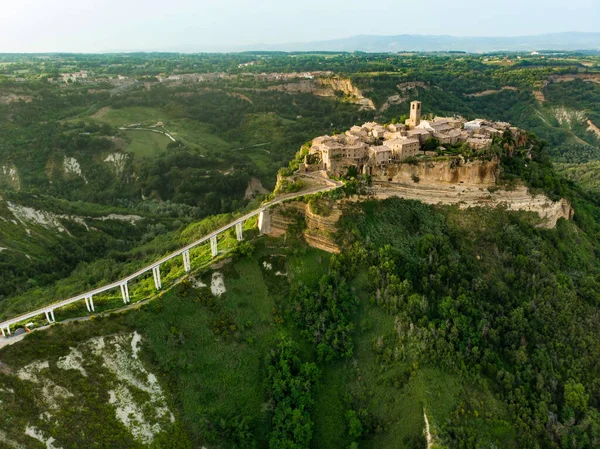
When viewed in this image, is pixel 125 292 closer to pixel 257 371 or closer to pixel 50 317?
pixel 50 317

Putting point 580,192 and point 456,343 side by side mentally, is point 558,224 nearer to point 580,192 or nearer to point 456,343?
point 580,192

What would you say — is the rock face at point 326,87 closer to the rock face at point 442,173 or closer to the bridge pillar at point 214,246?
the rock face at point 442,173

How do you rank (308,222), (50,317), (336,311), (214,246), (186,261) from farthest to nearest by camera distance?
(308,222) → (214,246) → (186,261) → (336,311) → (50,317)

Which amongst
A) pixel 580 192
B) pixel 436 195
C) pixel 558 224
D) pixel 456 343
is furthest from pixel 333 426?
pixel 580 192

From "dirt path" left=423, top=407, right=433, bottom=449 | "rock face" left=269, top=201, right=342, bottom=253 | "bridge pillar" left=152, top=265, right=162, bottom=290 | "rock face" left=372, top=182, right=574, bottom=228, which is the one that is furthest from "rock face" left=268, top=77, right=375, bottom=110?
"dirt path" left=423, top=407, right=433, bottom=449

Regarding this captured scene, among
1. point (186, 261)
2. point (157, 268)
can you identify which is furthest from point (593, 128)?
point (157, 268)

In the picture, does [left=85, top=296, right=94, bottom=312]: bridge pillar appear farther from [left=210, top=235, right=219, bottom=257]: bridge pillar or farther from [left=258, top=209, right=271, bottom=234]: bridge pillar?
[left=258, top=209, right=271, bottom=234]: bridge pillar
